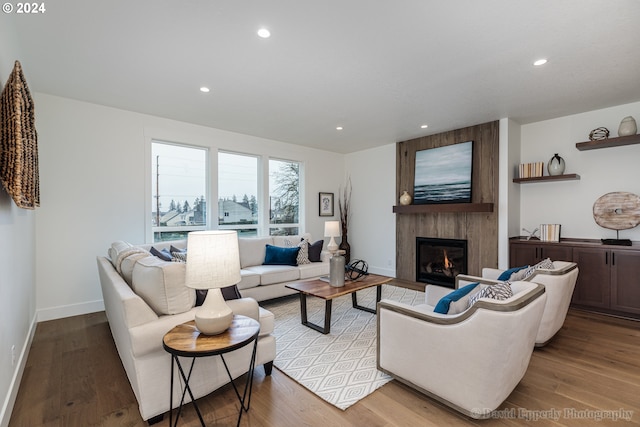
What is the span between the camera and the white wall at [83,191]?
351 cm

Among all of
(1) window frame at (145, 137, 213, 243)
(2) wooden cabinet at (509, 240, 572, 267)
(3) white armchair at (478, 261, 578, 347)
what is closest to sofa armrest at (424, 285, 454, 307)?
(3) white armchair at (478, 261, 578, 347)

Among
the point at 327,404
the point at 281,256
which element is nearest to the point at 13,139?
the point at 327,404

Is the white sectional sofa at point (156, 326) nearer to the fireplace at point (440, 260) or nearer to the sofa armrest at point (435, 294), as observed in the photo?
the sofa armrest at point (435, 294)

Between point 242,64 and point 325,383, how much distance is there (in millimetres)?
2910

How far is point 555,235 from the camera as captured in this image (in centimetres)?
414

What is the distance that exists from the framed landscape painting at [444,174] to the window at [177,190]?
152 inches

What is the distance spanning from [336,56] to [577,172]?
13.2ft

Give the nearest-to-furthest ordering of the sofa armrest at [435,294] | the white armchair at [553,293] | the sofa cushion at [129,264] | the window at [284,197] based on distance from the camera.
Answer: the sofa cushion at [129,264], the white armchair at [553,293], the sofa armrest at [435,294], the window at [284,197]

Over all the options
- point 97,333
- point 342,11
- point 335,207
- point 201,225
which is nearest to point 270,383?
point 97,333

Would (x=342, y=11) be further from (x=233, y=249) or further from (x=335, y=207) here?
(x=335, y=207)

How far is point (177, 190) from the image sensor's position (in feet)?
15.0

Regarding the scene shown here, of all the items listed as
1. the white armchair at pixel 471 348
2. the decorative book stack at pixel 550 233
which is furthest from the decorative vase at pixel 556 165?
the white armchair at pixel 471 348

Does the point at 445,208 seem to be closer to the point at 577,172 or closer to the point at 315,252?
the point at 577,172

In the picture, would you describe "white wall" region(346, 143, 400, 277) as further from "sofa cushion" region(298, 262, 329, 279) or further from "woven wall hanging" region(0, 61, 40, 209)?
"woven wall hanging" region(0, 61, 40, 209)
